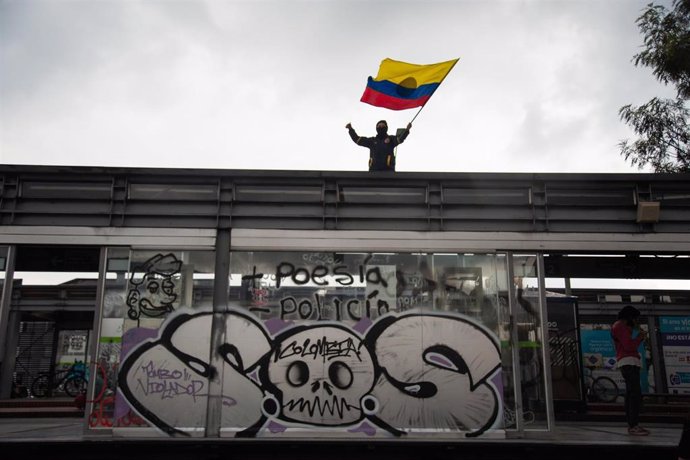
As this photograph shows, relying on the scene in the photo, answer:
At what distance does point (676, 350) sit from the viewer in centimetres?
1744

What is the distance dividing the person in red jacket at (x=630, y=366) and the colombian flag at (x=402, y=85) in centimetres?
491

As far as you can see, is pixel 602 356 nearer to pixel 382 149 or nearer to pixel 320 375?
pixel 382 149

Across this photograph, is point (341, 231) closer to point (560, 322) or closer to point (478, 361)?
point (478, 361)

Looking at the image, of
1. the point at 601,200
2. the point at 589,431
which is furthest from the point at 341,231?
the point at 589,431

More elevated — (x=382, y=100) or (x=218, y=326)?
(x=382, y=100)

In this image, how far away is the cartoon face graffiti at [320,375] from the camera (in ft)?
26.7

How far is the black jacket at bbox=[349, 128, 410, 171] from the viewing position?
9.94m

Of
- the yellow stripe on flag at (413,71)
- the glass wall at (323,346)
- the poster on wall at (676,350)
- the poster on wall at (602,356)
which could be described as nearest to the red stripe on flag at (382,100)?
the yellow stripe on flag at (413,71)

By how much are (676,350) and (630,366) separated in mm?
10555

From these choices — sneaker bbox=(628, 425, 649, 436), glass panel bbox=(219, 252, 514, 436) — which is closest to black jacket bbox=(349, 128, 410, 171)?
glass panel bbox=(219, 252, 514, 436)

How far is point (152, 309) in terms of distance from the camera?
27.5 feet

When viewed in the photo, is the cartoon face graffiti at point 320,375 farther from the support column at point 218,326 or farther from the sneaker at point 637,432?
the sneaker at point 637,432

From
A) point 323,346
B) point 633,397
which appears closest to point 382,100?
point 323,346

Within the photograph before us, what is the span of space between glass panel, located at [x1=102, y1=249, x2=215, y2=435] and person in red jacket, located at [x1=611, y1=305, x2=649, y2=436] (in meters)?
6.31
